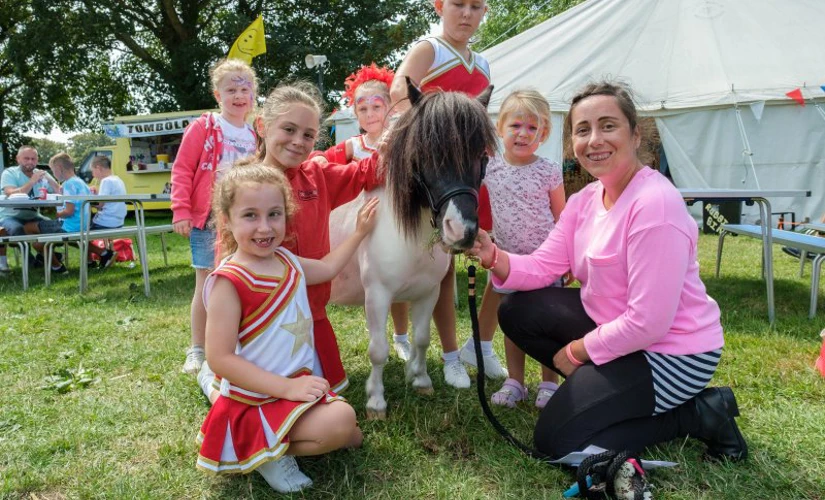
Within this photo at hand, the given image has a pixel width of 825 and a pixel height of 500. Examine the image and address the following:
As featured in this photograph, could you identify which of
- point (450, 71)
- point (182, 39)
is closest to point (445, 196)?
point (450, 71)

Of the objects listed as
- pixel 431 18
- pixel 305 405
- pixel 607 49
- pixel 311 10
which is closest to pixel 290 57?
pixel 311 10

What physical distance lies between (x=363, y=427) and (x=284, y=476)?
23.2 inches

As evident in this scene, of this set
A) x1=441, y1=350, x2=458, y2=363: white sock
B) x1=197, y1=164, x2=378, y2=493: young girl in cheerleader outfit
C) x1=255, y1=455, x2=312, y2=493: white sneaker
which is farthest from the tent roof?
x1=255, y1=455, x2=312, y2=493: white sneaker

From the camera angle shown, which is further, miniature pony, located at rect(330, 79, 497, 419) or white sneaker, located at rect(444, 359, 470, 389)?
white sneaker, located at rect(444, 359, 470, 389)

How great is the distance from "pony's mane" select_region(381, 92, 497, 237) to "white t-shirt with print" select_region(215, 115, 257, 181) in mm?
1648

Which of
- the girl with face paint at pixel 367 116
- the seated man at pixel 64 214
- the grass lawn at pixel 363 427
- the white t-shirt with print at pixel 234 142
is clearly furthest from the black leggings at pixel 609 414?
the seated man at pixel 64 214

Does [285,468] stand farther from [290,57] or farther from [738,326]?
[290,57]

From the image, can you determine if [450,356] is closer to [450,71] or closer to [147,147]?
[450,71]

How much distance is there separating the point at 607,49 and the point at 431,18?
33.3 feet

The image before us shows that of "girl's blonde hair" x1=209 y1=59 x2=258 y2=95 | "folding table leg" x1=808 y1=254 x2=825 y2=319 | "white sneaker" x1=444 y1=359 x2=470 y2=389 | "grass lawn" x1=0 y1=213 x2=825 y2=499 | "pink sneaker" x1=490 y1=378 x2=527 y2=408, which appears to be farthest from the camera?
"folding table leg" x1=808 y1=254 x2=825 y2=319

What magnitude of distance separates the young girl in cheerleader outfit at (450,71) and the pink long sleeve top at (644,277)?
0.91 m

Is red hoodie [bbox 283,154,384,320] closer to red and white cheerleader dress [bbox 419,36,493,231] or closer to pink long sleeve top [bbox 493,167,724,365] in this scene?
red and white cheerleader dress [bbox 419,36,493,231]

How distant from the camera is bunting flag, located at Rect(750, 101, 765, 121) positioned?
32.4 feet

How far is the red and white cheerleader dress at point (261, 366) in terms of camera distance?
1.93m
